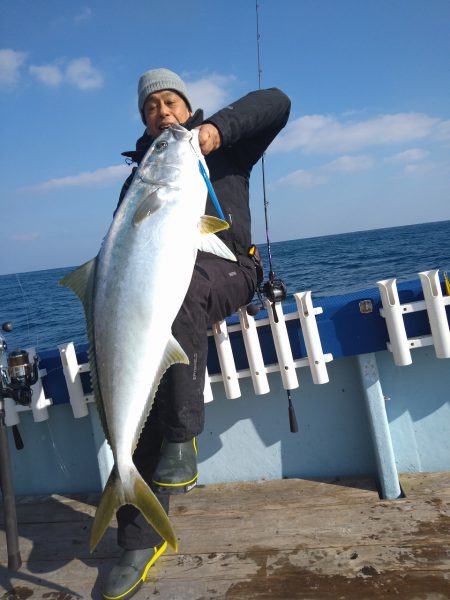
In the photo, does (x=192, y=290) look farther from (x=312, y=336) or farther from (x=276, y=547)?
(x=276, y=547)

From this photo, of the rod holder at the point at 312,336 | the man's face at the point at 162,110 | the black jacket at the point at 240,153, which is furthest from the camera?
the man's face at the point at 162,110

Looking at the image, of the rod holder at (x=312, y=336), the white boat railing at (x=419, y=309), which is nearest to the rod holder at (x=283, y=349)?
the rod holder at (x=312, y=336)

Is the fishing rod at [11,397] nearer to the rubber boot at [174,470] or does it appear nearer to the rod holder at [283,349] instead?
the rubber boot at [174,470]

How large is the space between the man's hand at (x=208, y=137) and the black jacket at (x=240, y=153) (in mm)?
94

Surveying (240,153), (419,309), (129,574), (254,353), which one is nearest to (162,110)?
(240,153)

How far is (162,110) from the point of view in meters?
3.07

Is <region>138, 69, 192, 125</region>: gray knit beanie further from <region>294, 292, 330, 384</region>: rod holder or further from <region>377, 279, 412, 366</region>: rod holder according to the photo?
<region>377, 279, 412, 366</region>: rod holder

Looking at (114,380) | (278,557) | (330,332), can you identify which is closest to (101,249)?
(114,380)

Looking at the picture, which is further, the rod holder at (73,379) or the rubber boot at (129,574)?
the rod holder at (73,379)

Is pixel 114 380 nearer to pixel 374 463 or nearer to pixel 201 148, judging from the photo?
pixel 201 148

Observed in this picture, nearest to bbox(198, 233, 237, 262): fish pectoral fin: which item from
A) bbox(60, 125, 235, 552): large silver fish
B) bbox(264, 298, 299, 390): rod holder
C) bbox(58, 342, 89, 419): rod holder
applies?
bbox(60, 125, 235, 552): large silver fish

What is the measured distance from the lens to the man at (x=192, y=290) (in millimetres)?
2234

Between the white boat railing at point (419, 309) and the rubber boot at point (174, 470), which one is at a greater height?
the white boat railing at point (419, 309)

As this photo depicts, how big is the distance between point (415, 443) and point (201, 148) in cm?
249
